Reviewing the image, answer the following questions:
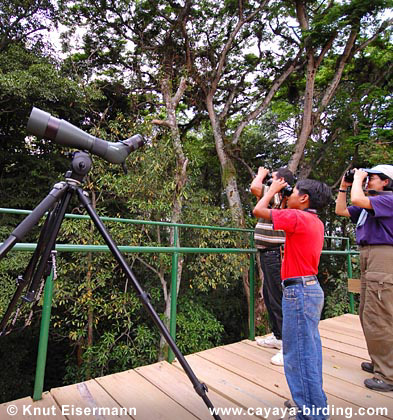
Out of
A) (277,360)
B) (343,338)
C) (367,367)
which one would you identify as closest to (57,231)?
(277,360)

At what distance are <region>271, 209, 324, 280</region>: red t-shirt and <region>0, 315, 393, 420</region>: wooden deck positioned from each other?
733 mm

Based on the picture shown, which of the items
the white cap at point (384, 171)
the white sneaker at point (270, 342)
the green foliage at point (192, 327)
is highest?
the white cap at point (384, 171)

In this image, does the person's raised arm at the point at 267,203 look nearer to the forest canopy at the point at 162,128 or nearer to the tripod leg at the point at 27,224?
the tripod leg at the point at 27,224

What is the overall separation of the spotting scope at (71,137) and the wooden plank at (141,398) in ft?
3.82

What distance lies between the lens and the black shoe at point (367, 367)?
1.87m

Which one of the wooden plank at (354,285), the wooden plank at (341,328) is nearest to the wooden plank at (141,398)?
the wooden plank at (341,328)

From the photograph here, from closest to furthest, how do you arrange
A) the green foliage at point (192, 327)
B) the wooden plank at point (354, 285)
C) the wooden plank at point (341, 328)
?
the wooden plank at point (341, 328)
the wooden plank at point (354, 285)
the green foliage at point (192, 327)

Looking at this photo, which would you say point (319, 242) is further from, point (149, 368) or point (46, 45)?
point (46, 45)

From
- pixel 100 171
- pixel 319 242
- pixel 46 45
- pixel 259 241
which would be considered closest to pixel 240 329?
pixel 100 171

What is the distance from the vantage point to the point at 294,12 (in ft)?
22.6

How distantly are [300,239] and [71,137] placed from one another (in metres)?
1.04

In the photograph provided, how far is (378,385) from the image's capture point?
5.37 feet

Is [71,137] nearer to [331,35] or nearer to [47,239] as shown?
[47,239]

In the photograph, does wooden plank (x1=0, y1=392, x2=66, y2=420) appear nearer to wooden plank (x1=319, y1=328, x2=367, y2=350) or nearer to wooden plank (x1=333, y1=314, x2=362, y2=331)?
wooden plank (x1=319, y1=328, x2=367, y2=350)
